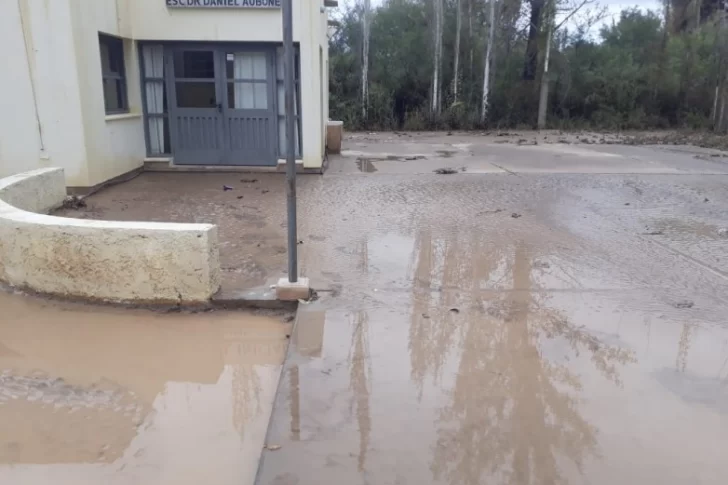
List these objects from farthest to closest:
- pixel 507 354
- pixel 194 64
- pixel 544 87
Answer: pixel 544 87, pixel 194 64, pixel 507 354

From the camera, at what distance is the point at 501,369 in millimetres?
3928

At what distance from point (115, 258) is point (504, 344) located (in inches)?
121

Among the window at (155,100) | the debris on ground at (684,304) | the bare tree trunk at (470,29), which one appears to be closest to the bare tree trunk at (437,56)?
the bare tree trunk at (470,29)

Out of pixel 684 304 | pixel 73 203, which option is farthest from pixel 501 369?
pixel 73 203

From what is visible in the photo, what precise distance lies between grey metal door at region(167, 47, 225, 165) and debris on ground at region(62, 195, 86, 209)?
129 inches

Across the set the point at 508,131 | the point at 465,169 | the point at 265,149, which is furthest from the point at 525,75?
the point at 265,149

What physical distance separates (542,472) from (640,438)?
65 centimetres

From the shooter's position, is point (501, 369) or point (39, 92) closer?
point (501, 369)

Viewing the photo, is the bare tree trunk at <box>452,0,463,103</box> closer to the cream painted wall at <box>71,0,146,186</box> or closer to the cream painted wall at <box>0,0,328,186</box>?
the cream painted wall at <box>0,0,328,186</box>

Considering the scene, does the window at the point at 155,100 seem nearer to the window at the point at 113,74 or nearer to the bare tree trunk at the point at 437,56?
the window at the point at 113,74

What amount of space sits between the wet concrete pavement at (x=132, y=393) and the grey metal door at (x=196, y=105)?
6.77 meters

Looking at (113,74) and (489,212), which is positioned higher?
(113,74)

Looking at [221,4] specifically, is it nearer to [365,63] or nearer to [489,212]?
[489,212]

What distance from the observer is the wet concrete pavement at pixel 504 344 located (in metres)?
3.02
